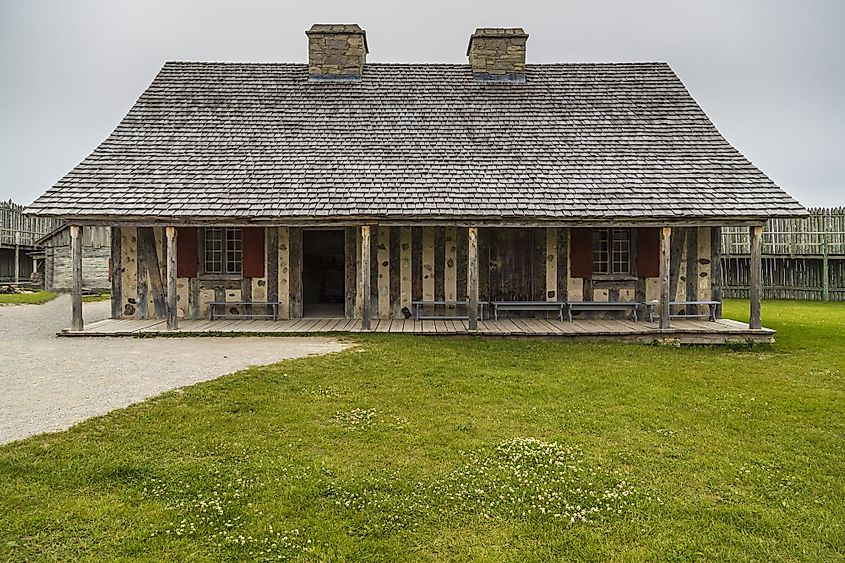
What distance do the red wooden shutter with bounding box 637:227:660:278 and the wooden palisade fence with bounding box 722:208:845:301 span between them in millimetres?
9167

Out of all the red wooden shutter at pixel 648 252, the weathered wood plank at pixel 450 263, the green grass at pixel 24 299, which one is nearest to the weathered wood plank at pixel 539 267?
the weathered wood plank at pixel 450 263

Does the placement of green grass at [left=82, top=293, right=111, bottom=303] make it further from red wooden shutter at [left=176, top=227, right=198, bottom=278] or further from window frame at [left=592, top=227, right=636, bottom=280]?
window frame at [left=592, top=227, right=636, bottom=280]

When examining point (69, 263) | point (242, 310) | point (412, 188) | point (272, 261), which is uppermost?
point (412, 188)

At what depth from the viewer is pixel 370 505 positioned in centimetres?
397

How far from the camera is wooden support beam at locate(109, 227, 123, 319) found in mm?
12516

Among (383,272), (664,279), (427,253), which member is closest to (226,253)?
(383,272)

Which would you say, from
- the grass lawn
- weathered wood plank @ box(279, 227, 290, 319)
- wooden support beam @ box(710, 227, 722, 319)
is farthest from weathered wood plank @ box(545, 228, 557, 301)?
weathered wood plank @ box(279, 227, 290, 319)

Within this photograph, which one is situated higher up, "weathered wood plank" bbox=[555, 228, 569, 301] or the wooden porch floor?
"weathered wood plank" bbox=[555, 228, 569, 301]

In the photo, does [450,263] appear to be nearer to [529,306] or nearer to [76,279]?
[529,306]

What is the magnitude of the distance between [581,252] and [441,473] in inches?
350

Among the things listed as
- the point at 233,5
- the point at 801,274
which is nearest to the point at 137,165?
the point at 233,5

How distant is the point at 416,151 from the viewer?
1273cm

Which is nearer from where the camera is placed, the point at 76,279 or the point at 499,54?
the point at 76,279

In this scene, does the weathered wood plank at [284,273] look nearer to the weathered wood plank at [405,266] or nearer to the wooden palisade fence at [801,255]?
the weathered wood plank at [405,266]
